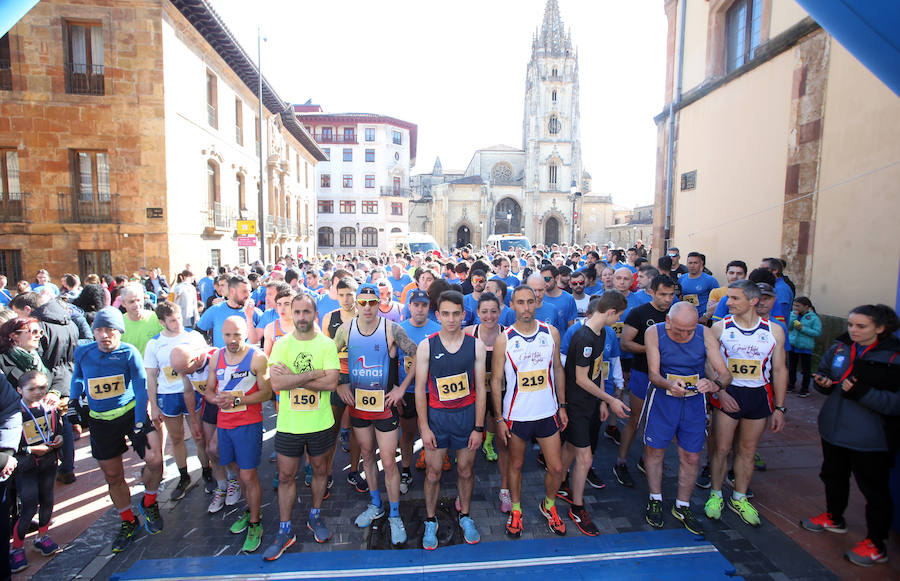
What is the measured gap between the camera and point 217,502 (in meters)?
4.42

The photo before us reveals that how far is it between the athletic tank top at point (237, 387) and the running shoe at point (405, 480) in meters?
1.76

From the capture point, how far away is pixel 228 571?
3.57 m

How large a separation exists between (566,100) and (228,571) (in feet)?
225

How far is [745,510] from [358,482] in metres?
3.85

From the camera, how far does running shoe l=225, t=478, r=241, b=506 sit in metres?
4.44

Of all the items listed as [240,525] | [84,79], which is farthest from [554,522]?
[84,79]

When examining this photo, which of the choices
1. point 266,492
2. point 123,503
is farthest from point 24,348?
point 266,492

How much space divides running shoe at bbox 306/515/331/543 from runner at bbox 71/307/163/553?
4.74 ft

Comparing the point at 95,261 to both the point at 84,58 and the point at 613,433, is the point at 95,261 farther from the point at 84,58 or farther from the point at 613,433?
the point at 613,433

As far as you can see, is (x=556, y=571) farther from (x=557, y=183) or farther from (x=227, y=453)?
(x=557, y=183)

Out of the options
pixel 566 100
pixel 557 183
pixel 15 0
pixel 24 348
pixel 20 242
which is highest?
pixel 566 100

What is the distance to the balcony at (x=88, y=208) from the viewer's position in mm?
13977

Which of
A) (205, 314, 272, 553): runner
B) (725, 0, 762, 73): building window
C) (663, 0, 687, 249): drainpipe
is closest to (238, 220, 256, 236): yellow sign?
(205, 314, 272, 553): runner

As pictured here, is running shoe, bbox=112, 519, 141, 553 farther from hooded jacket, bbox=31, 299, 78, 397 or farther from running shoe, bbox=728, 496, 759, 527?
running shoe, bbox=728, 496, 759, 527
